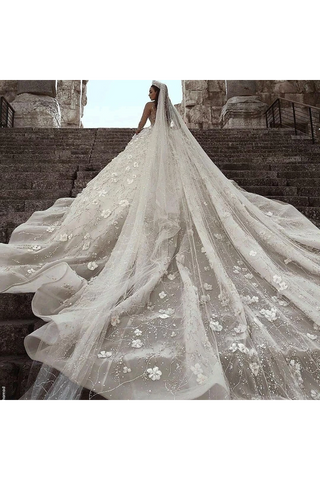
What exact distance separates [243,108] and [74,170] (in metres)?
6.81

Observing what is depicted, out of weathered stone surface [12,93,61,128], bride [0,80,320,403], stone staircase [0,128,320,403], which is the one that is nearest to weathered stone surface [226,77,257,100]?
stone staircase [0,128,320,403]

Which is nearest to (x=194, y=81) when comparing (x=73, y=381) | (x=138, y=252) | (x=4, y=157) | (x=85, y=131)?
(x=85, y=131)

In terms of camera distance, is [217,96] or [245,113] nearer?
[245,113]

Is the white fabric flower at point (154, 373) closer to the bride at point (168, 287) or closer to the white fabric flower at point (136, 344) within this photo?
the bride at point (168, 287)

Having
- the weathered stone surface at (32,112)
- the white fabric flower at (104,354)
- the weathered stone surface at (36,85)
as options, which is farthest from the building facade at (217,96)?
the white fabric flower at (104,354)

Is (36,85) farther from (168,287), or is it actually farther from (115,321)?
(115,321)

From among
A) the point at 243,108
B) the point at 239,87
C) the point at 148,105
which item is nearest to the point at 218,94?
the point at 239,87

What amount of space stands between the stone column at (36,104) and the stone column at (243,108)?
196 inches

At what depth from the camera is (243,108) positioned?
31.9 feet

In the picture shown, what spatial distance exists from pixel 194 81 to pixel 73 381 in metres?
14.0

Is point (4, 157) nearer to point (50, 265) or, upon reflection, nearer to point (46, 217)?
point (46, 217)

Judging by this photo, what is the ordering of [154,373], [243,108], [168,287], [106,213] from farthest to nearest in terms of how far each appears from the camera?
[243,108]
[106,213]
[168,287]
[154,373]

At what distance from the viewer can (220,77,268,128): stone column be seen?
9.73m
